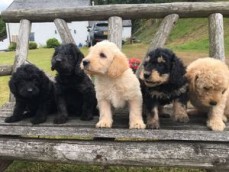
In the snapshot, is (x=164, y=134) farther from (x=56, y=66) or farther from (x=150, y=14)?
(x=150, y=14)

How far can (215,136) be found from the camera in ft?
10.0

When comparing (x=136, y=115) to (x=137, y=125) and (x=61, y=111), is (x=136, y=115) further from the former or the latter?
(x=61, y=111)

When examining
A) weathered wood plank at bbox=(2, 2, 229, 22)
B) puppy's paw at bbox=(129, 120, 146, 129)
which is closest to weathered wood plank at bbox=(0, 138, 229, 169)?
puppy's paw at bbox=(129, 120, 146, 129)

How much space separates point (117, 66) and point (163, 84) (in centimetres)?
42

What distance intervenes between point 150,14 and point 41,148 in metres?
2.23

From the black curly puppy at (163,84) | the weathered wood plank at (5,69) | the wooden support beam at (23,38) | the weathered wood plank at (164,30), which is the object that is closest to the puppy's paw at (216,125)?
the black curly puppy at (163,84)

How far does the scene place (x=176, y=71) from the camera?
10.7 ft

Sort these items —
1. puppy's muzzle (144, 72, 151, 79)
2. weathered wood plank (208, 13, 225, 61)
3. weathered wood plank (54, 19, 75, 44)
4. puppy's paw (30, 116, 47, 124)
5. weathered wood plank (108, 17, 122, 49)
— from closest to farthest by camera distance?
puppy's muzzle (144, 72, 151, 79), puppy's paw (30, 116, 47, 124), weathered wood plank (208, 13, 225, 61), weathered wood plank (108, 17, 122, 49), weathered wood plank (54, 19, 75, 44)

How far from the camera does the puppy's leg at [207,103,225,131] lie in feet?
10.6

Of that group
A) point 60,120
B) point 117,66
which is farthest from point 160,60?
point 60,120

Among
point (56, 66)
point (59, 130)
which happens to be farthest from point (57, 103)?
point (59, 130)

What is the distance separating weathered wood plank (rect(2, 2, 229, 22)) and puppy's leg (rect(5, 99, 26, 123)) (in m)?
1.57

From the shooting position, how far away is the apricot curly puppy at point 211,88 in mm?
3318

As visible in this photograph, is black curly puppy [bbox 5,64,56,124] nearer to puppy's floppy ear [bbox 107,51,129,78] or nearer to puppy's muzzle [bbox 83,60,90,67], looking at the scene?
puppy's muzzle [bbox 83,60,90,67]
